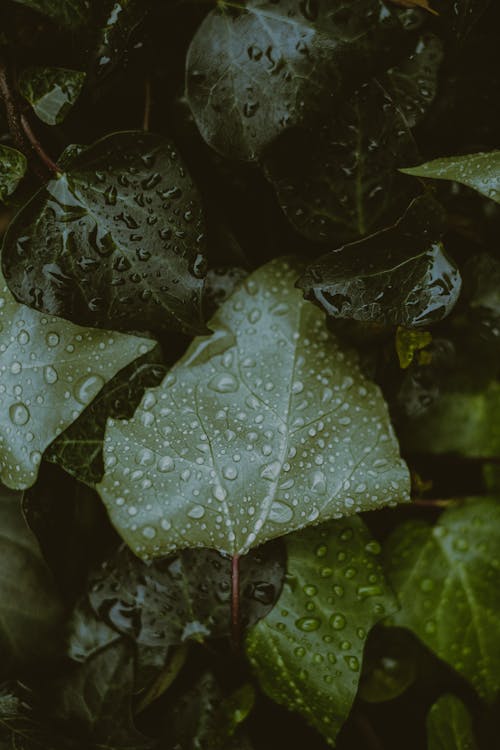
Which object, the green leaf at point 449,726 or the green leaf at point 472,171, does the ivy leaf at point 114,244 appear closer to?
the green leaf at point 472,171

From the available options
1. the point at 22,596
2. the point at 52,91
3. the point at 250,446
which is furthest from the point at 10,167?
the point at 22,596

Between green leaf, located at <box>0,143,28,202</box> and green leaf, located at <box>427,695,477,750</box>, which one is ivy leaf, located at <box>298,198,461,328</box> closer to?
green leaf, located at <box>0,143,28,202</box>

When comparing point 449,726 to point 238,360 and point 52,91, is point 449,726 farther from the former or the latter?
point 52,91

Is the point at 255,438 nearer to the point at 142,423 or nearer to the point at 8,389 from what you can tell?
the point at 142,423

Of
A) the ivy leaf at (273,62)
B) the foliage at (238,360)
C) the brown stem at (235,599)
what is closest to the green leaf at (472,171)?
the foliage at (238,360)

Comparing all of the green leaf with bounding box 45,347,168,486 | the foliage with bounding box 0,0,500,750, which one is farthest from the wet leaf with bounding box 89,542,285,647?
the green leaf with bounding box 45,347,168,486

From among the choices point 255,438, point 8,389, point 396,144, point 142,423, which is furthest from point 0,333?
point 396,144
